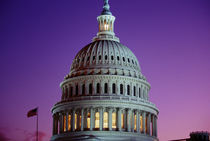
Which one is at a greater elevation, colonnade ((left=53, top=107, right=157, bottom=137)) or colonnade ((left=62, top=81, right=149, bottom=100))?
colonnade ((left=62, top=81, right=149, bottom=100))

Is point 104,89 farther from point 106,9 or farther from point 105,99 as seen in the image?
point 106,9

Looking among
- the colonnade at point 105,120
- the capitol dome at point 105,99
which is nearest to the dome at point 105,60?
the capitol dome at point 105,99

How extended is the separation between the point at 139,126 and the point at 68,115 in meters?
15.3

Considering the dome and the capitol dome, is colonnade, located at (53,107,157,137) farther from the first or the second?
the dome

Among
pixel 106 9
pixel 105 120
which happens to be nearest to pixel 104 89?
pixel 105 120

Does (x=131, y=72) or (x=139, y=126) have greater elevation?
(x=131, y=72)

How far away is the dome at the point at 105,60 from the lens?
358ft

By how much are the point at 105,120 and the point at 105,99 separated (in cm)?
439

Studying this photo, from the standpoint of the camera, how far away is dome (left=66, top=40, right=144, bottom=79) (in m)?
109

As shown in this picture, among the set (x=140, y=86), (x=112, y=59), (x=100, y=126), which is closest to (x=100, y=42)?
(x=112, y=59)

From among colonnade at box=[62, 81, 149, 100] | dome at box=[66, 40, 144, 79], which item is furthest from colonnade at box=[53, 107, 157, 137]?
dome at box=[66, 40, 144, 79]

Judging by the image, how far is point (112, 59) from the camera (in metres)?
111

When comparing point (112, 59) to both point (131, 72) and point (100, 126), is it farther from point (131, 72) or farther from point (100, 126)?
point (100, 126)

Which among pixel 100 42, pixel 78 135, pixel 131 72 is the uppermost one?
pixel 100 42
